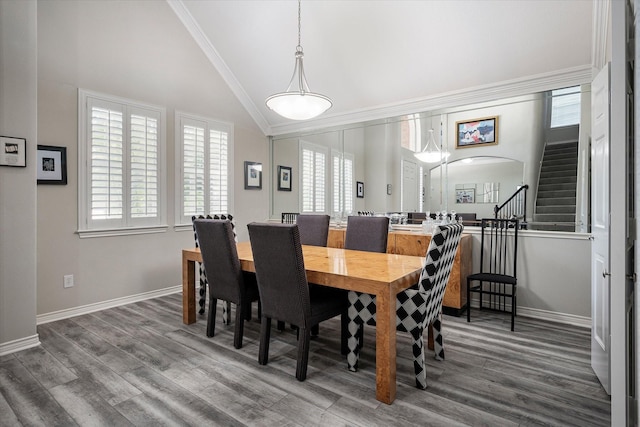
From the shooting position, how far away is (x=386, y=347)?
6.62 ft

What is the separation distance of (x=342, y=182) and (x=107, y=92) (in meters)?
3.14

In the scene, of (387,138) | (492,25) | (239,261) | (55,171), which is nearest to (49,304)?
(55,171)

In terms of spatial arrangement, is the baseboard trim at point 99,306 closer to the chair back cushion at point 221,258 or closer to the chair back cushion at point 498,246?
the chair back cushion at point 221,258

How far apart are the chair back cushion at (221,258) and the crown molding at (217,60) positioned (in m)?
2.94

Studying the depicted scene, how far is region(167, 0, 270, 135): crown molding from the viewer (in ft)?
14.2

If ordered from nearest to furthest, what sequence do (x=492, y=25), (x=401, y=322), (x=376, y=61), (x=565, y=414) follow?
(x=565, y=414) < (x=401, y=322) < (x=492, y=25) < (x=376, y=61)

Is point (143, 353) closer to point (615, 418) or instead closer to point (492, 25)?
point (615, 418)

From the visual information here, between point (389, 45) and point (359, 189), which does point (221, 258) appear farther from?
point (389, 45)

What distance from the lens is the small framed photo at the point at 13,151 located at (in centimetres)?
262

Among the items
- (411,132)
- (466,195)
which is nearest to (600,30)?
(466,195)

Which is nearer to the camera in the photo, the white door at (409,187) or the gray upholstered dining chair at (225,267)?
the gray upholstered dining chair at (225,267)

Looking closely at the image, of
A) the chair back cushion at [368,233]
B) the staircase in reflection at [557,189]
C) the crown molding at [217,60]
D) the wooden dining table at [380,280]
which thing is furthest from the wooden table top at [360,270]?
the crown molding at [217,60]

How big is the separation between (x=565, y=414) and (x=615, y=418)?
695mm

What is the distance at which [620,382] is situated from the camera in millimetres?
1273
